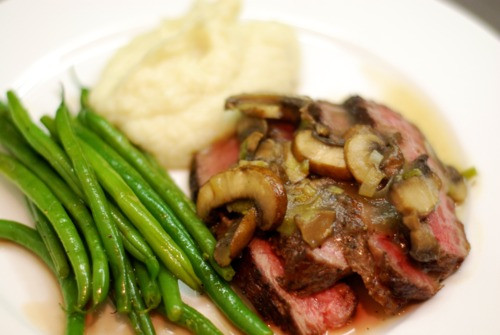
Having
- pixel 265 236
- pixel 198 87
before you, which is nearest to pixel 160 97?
pixel 198 87

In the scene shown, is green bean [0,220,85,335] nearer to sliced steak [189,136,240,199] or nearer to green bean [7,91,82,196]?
green bean [7,91,82,196]

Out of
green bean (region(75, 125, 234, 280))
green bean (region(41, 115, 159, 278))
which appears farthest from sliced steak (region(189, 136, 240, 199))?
green bean (region(41, 115, 159, 278))

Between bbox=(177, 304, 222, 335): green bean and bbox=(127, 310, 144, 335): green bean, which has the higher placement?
bbox=(177, 304, 222, 335): green bean

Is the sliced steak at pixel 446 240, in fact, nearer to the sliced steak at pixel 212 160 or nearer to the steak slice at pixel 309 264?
the steak slice at pixel 309 264

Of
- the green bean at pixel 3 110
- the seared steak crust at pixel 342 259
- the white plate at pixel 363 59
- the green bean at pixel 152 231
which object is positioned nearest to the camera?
the seared steak crust at pixel 342 259

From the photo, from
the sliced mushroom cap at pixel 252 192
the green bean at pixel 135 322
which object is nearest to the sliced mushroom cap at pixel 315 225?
the sliced mushroom cap at pixel 252 192

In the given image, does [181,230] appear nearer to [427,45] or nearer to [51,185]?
[51,185]
